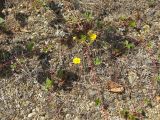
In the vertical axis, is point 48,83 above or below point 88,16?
below

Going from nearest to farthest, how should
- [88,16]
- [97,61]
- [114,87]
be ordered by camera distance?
[114,87] → [97,61] → [88,16]

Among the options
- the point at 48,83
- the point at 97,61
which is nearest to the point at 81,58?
the point at 97,61

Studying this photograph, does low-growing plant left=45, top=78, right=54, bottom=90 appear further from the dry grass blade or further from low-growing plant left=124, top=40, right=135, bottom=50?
low-growing plant left=124, top=40, right=135, bottom=50

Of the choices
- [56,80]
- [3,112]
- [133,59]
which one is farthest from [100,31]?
[3,112]

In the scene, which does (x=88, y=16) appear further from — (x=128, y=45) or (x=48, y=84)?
(x=48, y=84)

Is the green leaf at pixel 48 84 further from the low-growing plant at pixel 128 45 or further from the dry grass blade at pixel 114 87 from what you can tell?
the low-growing plant at pixel 128 45

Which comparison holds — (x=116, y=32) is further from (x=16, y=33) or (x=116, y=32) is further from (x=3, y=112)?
(x=3, y=112)

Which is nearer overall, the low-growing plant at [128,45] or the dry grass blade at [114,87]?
the dry grass blade at [114,87]

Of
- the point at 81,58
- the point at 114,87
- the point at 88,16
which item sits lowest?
the point at 114,87

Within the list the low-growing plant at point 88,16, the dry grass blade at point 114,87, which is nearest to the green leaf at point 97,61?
the dry grass blade at point 114,87
